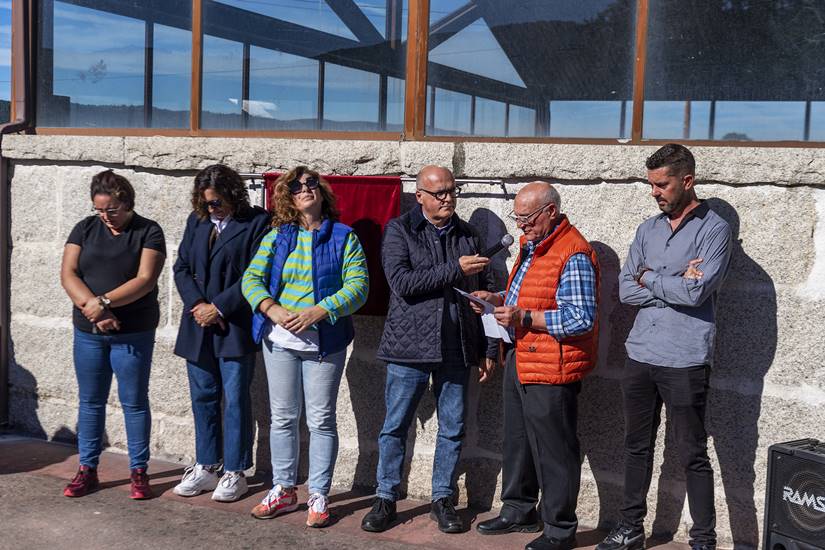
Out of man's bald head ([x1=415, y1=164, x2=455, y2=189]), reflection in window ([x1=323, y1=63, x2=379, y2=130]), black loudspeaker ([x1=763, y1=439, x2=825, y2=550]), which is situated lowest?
black loudspeaker ([x1=763, y1=439, x2=825, y2=550])

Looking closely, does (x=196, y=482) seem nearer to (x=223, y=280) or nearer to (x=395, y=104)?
(x=223, y=280)

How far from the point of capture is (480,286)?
4664 mm

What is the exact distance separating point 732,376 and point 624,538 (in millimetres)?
893

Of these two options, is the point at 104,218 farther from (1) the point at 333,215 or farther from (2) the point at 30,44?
(2) the point at 30,44

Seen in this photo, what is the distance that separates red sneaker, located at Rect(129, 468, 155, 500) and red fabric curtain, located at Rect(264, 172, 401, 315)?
57.8 inches

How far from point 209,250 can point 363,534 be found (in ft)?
5.45

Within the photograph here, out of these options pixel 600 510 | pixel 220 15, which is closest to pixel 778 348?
pixel 600 510

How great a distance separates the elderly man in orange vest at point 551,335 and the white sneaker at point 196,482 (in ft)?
6.04

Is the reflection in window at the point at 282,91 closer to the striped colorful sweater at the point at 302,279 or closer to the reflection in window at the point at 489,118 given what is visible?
the reflection in window at the point at 489,118

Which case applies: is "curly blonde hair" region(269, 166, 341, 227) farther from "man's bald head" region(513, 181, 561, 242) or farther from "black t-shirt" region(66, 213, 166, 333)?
"man's bald head" region(513, 181, 561, 242)

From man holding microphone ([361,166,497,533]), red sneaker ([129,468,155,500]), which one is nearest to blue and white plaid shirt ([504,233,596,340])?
man holding microphone ([361,166,497,533])

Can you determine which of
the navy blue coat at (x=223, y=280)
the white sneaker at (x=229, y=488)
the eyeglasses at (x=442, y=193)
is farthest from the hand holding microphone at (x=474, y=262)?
the white sneaker at (x=229, y=488)

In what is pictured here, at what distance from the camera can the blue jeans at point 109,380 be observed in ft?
16.3

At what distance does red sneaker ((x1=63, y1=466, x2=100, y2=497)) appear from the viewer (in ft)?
16.4
